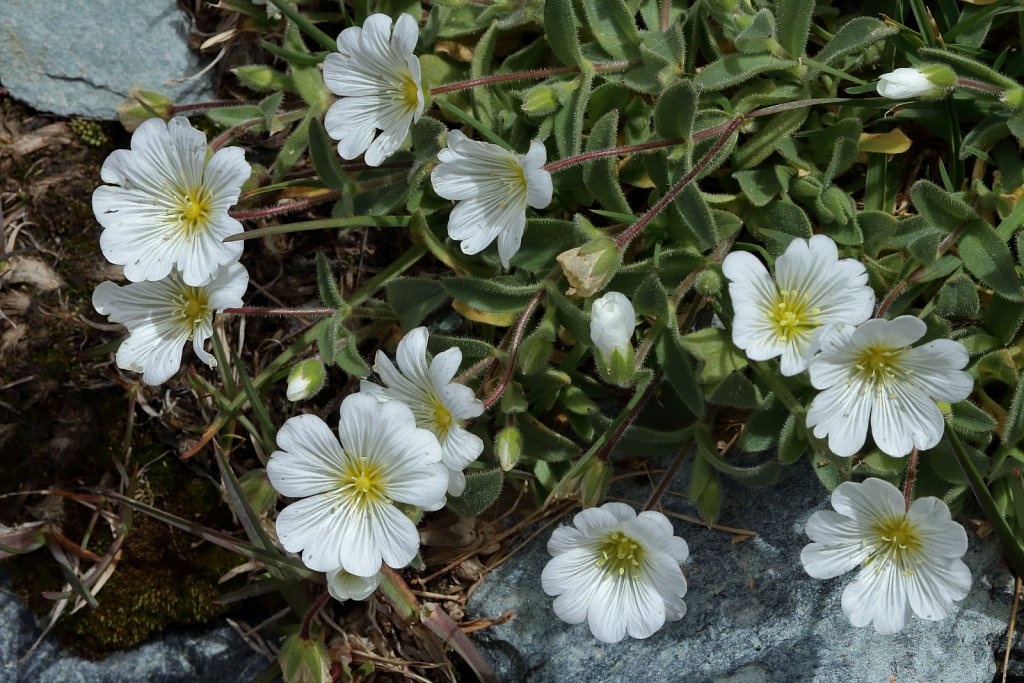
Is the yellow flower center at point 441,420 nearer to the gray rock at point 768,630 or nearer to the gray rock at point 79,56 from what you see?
the gray rock at point 768,630

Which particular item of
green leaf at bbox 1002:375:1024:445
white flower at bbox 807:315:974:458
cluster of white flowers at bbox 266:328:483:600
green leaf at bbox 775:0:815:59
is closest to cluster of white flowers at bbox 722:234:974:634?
white flower at bbox 807:315:974:458

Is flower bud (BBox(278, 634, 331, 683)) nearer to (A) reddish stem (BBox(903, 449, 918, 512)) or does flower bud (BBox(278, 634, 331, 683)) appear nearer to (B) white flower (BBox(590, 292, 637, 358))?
(B) white flower (BBox(590, 292, 637, 358))

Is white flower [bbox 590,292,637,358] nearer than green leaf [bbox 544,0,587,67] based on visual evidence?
Yes

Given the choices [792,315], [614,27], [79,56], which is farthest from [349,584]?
[79,56]

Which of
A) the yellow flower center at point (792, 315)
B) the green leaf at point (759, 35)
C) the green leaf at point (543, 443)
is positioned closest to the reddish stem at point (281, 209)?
the green leaf at point (543, 443)

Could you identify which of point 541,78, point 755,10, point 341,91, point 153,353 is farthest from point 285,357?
point 755,10

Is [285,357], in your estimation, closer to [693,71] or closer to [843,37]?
[693,71]
